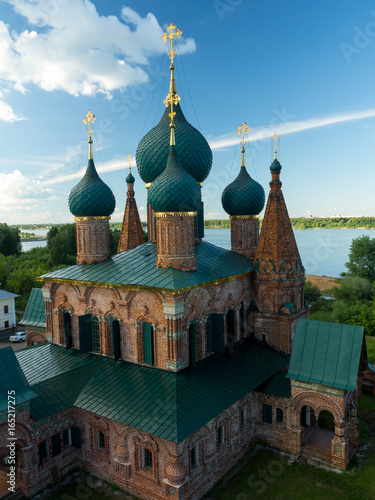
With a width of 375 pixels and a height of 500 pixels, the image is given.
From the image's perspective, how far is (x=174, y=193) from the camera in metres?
13.0

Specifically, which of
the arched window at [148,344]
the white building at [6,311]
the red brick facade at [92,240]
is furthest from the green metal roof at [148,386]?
the white building at [6,311]

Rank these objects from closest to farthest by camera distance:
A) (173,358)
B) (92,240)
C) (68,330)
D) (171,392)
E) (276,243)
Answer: (171,392) < (173,358) < (68,330) < (276,243) < (92,240)

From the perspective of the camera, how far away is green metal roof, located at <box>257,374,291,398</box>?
1312 cm

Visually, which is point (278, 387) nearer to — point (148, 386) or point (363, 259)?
point (148, 386)

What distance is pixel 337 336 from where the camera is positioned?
12.5 meters

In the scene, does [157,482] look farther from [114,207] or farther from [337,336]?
[114,207]

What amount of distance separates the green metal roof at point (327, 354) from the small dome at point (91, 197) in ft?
30.0

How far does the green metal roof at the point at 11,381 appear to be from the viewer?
10.4 meters

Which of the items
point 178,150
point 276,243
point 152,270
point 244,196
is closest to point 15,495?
point 152,270

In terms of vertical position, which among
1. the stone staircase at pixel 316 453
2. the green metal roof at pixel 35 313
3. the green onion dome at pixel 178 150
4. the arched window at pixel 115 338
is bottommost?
the stone staircase at pixel 316 453

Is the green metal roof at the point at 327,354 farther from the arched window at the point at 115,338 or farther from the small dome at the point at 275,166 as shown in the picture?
the small dome at the point at 275,166

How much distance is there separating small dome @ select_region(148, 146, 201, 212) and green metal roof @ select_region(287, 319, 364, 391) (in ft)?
18.8

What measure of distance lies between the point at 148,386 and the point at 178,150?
9.58m

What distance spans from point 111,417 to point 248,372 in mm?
5097
